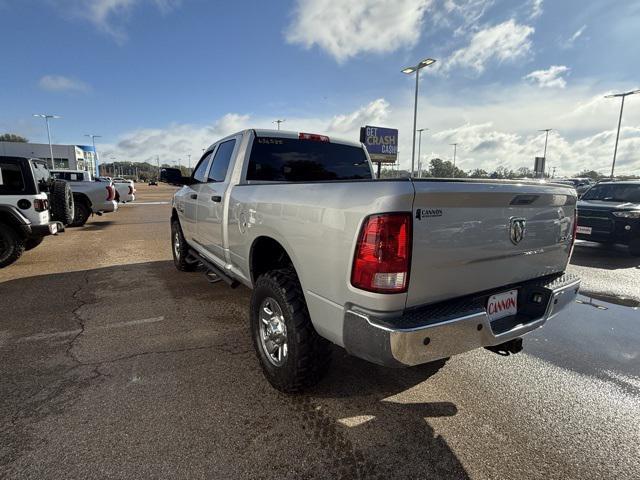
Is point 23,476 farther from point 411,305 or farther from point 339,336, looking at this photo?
point 411,305

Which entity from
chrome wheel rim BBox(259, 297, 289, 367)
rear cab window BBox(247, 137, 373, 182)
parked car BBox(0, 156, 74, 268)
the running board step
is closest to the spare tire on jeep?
parked car BBox(0, 156, 74, 268)

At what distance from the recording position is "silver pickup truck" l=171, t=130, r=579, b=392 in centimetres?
188

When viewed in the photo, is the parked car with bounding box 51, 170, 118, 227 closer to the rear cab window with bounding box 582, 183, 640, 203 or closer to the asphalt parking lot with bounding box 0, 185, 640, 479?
the asphalt parking lot with bounding box 0, 185, 640, 479

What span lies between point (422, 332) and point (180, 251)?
16.3 feet

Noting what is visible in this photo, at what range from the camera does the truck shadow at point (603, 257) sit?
697 cm

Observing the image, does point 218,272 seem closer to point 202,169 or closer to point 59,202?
point 202,169

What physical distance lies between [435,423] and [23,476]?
234cm

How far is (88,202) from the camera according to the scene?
12.0 metres

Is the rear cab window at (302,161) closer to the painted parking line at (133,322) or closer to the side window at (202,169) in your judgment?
the side window at (202,169)

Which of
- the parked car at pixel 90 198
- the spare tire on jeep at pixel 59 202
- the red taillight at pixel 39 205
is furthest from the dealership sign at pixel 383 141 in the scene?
the red taillight at pixel 39 205

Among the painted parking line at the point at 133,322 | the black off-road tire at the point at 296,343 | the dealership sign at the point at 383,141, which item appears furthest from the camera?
the dealership sign at the point at 383,141

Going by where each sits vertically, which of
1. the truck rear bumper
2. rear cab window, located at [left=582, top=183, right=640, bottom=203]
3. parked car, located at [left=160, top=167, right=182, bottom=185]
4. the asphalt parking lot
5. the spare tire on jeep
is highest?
parked car, located at [left=160, top=167, right=182, bottom=185]

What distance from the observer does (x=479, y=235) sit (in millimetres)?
2152

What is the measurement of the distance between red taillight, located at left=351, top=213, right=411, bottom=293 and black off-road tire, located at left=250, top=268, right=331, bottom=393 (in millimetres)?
659
